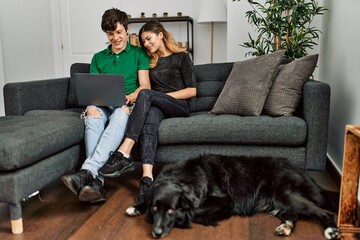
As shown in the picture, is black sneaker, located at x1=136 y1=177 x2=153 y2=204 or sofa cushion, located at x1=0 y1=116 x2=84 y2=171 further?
black sneaker, located at x1=136 y1=177 x2=153 y2=204

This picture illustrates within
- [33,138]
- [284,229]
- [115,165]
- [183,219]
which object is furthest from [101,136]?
[284,229]

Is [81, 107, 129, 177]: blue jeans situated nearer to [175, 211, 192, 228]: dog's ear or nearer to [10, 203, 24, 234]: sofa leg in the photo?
[10, 203, 24, 234]: sofa leg

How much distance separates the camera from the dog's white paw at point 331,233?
60.1 inches

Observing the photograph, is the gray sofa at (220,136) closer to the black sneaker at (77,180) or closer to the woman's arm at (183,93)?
the black sneaker at (77,180)

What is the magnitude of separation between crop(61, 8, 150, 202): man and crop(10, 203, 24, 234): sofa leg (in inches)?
9.6

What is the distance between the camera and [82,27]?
16.9 ft

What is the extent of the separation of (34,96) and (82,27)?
281cm

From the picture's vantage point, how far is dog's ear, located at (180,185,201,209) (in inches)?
62.5

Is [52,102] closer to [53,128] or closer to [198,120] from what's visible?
[53,128]

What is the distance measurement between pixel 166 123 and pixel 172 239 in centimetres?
75

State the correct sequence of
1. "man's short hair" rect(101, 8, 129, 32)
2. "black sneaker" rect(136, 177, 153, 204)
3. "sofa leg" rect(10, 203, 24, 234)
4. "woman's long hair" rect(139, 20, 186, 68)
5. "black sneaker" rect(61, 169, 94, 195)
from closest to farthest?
1. "sofa leg" rect(10, 203, 24, 234)
2. "black sneaker" rect(61, 169, 94, 195)
3. "black sneaker" rect(136, 177, 153, 204)
4. "man's short hair" rect(101, 8, 129, 32)
5. "woman's long hair" rect(139, 20, 186, 68)

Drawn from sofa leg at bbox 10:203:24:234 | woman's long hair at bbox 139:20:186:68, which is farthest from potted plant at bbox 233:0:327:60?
sofa leg at bbox 10:203:24:234

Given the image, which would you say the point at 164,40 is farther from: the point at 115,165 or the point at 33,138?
the point at 33,138

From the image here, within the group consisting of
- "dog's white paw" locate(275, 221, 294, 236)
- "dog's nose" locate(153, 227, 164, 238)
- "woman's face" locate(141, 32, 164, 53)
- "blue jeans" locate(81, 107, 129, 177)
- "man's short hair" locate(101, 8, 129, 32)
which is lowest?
"dog's white paw" locate(275, 221, 294, 236)
